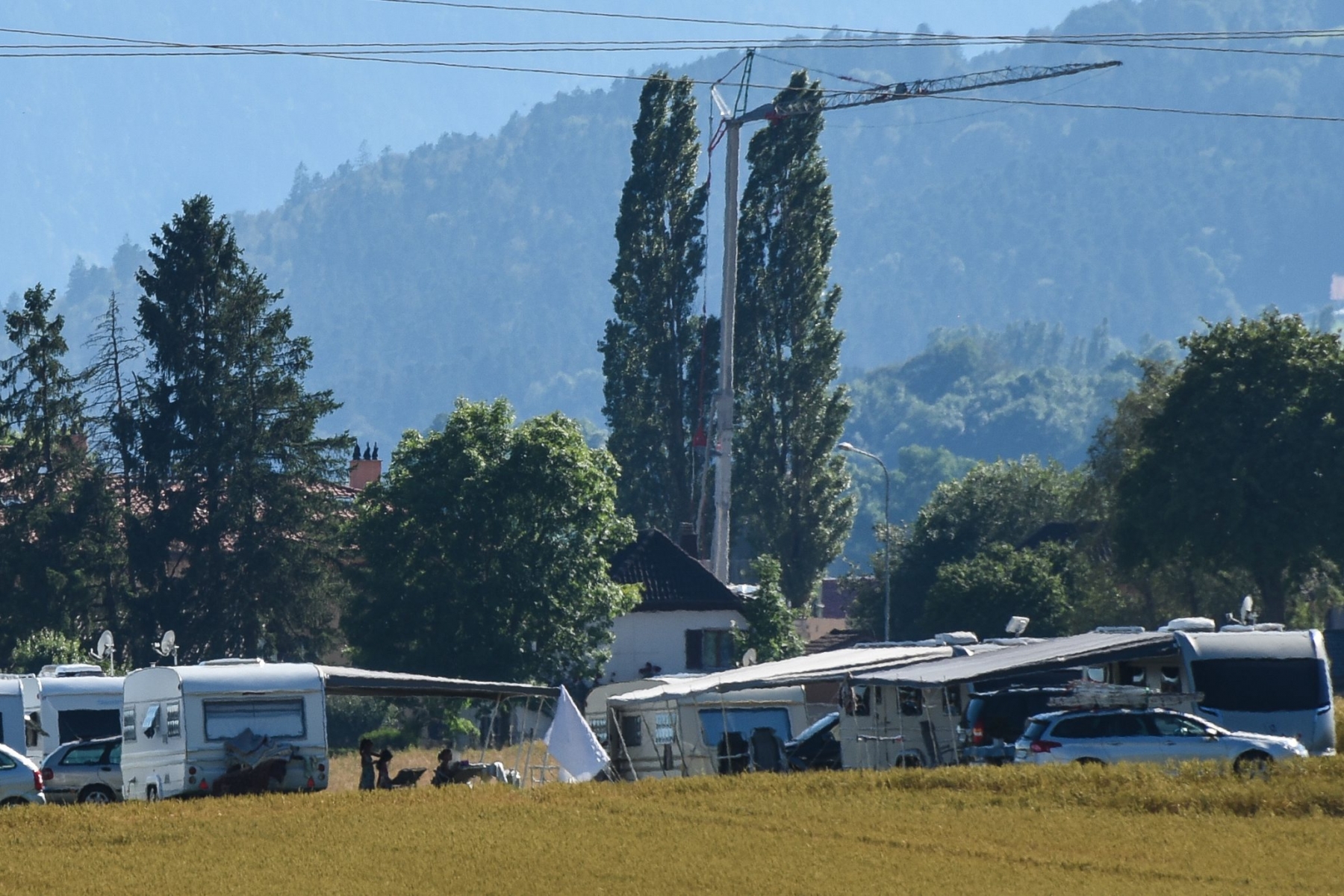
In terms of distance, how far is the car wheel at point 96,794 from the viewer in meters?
32.6

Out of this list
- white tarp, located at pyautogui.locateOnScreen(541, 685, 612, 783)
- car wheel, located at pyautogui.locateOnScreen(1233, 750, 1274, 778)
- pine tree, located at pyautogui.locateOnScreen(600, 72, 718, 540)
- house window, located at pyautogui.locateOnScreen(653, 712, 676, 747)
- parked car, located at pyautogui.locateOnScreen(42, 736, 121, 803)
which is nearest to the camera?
car wheel, located at pyautogui.locateOnScreen(1233, 750, 1274, 778)

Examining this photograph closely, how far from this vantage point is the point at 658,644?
2709 inches

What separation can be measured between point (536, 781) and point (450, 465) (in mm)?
18167

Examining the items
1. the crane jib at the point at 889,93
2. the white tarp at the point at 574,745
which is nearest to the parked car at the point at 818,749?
the white tarp at the point at 574,745

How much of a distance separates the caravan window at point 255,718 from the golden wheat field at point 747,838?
1.71 meters

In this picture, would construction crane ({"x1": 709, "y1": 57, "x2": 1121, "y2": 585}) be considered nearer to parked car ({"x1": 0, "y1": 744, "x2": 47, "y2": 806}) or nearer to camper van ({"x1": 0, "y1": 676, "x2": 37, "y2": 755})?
camper van ({"x1": 0, "y1": 676, "x2": 37, "y2": 755})

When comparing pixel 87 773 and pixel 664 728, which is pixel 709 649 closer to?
pixel 664 728

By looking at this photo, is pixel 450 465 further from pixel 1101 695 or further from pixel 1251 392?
pixel 1101 695

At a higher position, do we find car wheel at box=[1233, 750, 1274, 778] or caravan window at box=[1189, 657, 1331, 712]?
caravan window at box=[1189, 657, 1331, 712]

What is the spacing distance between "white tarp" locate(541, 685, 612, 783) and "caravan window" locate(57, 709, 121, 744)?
33.4ft

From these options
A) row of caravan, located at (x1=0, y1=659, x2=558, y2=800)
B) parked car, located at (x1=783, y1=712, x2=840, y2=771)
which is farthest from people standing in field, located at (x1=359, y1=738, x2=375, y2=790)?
parked car, located at (x1=783, y1=712, x2=840, y2=771)

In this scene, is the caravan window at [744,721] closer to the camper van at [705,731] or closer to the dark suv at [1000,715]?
the camper van at [705,731]

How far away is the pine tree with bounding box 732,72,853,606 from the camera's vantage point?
80.1 metres

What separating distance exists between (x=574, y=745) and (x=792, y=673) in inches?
208
